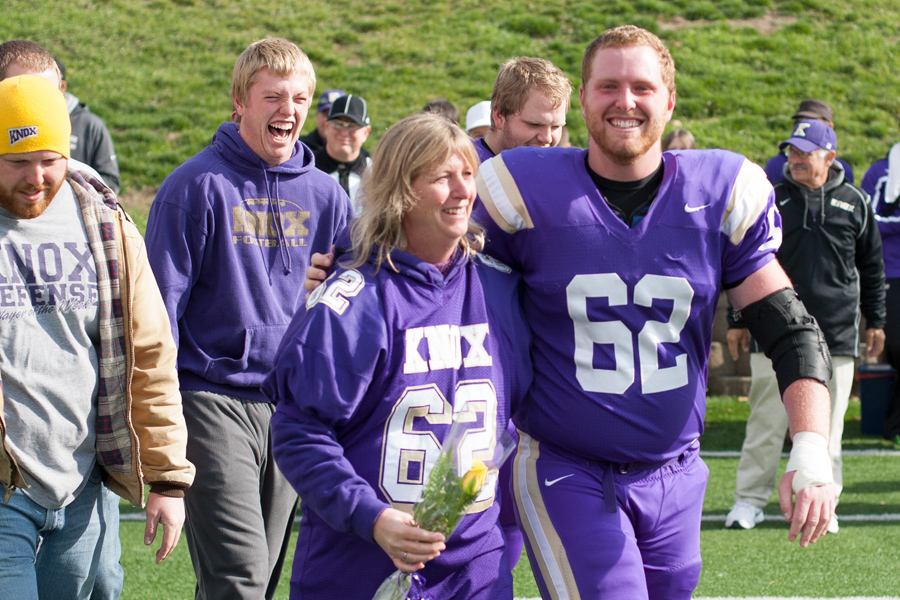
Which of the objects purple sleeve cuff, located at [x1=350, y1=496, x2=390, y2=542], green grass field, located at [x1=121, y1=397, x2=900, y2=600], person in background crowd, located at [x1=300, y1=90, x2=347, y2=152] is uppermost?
person in background crowd, located at [x1=300, y1=90, x2=347, y2=152]

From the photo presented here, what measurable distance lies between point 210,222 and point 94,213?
0.76 metres

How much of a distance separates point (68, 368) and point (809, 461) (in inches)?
81.1

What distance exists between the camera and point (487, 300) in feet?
8.87

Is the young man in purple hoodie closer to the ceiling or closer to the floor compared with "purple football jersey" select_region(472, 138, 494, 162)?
closer to the floor

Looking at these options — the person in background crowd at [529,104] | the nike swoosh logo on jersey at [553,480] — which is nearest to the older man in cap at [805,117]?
the person in background crowd at [529,104]

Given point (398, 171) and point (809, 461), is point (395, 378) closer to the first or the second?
point (398, 171)

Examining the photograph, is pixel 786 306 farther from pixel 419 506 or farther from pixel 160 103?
pixel 160 103

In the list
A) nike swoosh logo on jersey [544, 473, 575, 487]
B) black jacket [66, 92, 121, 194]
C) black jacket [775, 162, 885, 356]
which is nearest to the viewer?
nike swoosh logo on jersey [544, 473, 575, 487]

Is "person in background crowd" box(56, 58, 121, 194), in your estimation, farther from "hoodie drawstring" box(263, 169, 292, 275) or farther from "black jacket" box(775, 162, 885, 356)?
"black jacket" box(775, 162, 885, 356)

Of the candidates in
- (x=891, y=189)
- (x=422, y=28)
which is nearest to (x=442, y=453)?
(x=891, y=189)

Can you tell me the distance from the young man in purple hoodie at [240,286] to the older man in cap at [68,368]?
0.52 m

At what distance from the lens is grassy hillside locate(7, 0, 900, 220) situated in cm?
1355

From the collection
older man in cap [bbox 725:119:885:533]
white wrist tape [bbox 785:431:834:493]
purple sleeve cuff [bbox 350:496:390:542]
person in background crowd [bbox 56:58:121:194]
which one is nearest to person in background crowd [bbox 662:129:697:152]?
older man in cap [bbox 725:119:885:533]

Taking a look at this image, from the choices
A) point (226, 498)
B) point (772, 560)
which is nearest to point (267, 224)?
point (226, 498)
